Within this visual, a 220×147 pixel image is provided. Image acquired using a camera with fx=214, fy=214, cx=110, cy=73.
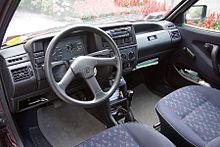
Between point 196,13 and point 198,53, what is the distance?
419 mm

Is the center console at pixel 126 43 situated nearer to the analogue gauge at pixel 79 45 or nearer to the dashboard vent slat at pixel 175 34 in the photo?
the analogue gauge at pixel 79 45

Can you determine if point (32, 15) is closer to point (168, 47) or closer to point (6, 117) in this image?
point (6, 117)

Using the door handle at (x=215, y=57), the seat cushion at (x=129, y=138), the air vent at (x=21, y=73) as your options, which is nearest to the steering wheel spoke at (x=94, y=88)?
the seat cushion at (x=129, y=138)

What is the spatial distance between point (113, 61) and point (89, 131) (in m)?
0.95

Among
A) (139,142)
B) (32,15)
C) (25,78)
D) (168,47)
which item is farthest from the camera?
(168,47)

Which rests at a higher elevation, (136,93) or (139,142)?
(139,142)

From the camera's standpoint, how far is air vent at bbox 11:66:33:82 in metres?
1.33

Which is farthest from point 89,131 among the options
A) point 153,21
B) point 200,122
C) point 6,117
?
point 153,21

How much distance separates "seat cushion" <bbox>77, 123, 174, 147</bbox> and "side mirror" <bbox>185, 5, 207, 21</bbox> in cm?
144

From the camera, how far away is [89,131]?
2.05m

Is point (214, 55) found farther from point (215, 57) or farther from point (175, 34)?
point (175, 34)

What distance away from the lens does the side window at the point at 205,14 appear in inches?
80.4

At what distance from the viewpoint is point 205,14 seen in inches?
83.5

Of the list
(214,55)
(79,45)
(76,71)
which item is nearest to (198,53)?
(214,55)
